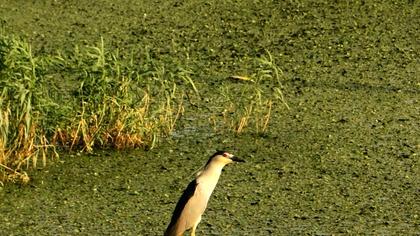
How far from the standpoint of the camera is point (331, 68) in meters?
6.34

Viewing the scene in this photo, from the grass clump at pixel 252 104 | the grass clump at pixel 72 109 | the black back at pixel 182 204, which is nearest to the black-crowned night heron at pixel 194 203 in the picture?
the black back at pixel 182 204

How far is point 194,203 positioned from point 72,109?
1125 millimetres

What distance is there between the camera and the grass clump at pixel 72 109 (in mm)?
4781

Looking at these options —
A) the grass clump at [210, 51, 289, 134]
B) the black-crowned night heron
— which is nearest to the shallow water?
the grass clump at [210, 51, 289, 134]

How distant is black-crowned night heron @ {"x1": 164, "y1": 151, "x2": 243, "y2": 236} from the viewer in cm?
401

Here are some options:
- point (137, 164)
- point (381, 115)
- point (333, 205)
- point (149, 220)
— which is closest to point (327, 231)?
point (333, 205)

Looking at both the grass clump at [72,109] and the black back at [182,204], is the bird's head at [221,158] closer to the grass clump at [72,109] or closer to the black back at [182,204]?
the black back at [182,204]

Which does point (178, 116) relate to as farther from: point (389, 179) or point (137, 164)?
point (389, 179)

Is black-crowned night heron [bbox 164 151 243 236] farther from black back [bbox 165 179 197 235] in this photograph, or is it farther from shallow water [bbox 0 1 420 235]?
shallow water [bbox 0 1 420 235]

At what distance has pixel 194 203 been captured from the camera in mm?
4066

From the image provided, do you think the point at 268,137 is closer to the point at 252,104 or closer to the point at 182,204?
the point at 252,104

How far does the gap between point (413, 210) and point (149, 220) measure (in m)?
0.88

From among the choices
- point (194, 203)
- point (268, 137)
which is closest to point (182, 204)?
point (194, 203)

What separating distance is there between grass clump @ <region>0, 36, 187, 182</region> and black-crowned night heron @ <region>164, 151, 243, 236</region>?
0.81m
